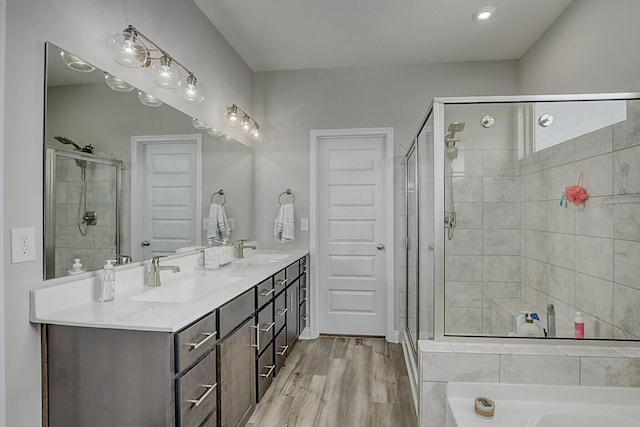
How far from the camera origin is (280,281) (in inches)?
104

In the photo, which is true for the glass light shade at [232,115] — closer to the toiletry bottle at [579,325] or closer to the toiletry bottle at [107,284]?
the toiletry bottle at [107,284]

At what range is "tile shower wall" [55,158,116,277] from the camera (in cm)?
148

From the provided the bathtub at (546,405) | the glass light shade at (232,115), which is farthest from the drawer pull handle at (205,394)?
the glass light shade at (232,115)

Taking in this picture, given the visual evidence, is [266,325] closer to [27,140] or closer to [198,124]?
[198,124]

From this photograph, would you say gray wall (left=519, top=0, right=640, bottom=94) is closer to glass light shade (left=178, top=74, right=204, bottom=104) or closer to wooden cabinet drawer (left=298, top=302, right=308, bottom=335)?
glass light shade (left=178, top=74, right=204, bottom=104)

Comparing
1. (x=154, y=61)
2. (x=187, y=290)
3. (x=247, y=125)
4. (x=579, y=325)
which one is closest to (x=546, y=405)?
(x=579, y=325)

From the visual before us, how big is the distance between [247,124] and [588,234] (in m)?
2.64

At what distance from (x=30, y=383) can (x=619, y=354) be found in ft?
8.24

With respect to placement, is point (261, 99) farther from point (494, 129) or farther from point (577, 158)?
point (577, 158)

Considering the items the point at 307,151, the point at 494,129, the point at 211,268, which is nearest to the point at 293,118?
the point at 307,151

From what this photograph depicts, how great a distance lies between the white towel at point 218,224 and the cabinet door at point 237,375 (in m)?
0.95

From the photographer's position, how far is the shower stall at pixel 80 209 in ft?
4.70

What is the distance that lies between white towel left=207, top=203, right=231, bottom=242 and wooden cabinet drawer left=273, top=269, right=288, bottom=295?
607mm

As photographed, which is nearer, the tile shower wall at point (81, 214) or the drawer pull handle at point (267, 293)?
the tile shower wall at point (81, 214)
